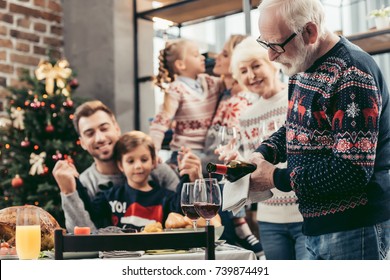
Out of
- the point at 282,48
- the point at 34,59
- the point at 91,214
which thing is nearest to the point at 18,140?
the point at 34,59

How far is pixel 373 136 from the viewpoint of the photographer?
151 centimetres

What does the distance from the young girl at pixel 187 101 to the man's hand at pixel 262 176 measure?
1744mm

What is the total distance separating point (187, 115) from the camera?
11.5ft

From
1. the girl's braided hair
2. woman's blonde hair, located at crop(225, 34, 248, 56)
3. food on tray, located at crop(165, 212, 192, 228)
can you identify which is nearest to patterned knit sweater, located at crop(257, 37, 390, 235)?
food on tray, located at crop(165, 212, 192, 228)

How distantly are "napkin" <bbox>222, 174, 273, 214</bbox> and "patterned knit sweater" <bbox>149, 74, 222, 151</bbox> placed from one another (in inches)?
65.7

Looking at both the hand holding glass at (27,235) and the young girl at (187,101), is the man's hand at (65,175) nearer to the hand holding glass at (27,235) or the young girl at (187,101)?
the hand holding glass at (27,235)

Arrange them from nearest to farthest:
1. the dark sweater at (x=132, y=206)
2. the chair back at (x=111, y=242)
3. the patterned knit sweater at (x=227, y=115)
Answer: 1. the chair back at (x=111, y=242)
2. the dark sweater at (x=132, y=206)
3. the patterned knit sweater at (x=227, y=115)

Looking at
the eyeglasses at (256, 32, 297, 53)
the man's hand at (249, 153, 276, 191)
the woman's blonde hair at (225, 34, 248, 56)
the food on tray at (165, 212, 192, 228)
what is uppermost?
the woman's blonde hair at (225, 34, 248, 56)

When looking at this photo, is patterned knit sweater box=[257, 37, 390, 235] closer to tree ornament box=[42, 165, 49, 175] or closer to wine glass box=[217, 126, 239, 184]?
wine glass box=[217, 126, 239, 184]

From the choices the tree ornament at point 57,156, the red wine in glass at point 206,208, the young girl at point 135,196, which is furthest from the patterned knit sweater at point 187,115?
the red wine in glass at point 206,208

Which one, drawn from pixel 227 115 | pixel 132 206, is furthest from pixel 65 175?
pixel 227 115

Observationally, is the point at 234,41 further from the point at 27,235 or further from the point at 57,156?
the point at 27,235

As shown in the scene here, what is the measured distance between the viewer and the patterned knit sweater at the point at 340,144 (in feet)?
4.94

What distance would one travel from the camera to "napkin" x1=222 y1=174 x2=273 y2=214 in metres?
1.71
